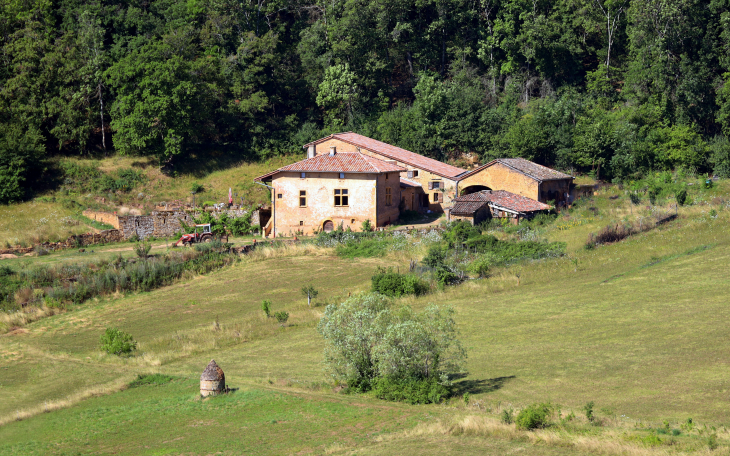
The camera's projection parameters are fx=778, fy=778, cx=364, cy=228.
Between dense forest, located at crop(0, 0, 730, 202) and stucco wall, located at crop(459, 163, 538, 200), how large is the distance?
28.8 feet

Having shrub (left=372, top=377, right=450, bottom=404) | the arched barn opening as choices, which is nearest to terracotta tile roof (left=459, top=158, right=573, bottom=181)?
the arched barn opening

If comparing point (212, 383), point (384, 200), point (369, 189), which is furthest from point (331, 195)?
point (212, 383)

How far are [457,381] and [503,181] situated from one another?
100ft

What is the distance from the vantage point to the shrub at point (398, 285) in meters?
35.2

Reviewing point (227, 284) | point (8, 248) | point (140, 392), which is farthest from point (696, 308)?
point (8, 248)

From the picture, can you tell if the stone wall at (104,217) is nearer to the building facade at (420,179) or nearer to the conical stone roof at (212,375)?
the building facade at (420,179)

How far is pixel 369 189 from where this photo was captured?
50.2 m

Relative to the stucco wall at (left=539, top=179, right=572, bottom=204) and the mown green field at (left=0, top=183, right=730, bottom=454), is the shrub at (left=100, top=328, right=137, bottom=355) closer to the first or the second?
the mown green field at (left=0, top=183, right=730, bottom=454)

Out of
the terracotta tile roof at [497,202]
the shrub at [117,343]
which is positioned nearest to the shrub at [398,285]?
the shrub at [117,343]

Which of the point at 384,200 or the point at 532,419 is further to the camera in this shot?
the point at 384,200

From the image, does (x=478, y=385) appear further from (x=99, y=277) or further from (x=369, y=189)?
(x=369, y=189)

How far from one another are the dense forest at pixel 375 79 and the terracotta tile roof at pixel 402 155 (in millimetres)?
5133

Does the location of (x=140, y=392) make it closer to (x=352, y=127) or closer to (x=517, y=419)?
(x=517, y=419)

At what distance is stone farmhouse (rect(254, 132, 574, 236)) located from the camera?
50344mm
